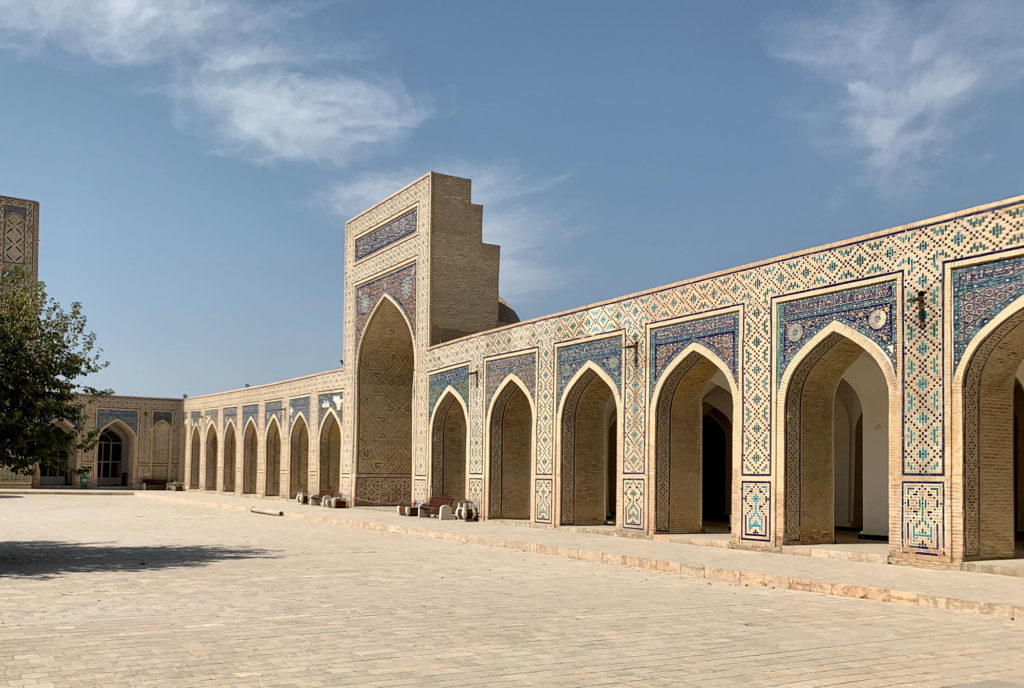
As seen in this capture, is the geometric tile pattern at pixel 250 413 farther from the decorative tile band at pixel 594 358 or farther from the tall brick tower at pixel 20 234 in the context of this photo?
the decorative tile band at pixel 594 358

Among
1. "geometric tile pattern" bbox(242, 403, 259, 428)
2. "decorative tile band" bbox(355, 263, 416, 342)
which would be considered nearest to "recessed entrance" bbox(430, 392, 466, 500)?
"decorative tile band" bbox(355, 263, 416, 342)

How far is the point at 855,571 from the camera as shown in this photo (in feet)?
34.1

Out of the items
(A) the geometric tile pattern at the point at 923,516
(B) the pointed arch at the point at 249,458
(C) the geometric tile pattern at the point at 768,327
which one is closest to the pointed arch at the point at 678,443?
(C) the geometric tile pattern at the point at 768,327

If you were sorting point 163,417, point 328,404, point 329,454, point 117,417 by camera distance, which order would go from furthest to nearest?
1. point 163,417
2. point 117,417
3. point 329,454
4. point 328,404

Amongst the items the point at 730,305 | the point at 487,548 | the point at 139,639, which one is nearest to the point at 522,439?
the point at 487,548

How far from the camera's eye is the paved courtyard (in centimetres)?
526

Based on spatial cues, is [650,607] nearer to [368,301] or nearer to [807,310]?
[807,310]

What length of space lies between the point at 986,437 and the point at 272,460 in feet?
85.3

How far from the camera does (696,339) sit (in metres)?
14.3

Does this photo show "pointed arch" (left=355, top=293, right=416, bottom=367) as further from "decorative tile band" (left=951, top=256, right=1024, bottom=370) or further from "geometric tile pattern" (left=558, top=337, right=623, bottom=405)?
"decorative tile band" (left=951, top=256, right=1024, bottom=370)

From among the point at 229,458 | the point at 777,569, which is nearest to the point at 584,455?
the point at 777,569

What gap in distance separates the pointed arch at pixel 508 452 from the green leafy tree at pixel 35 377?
839 cm

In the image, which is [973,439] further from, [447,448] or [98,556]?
[447,448]

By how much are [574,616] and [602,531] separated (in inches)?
349
